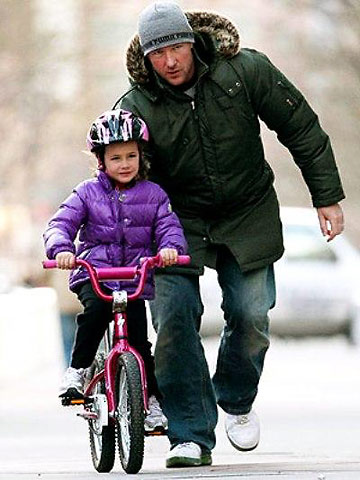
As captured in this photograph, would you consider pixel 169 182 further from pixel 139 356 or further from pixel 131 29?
pixel 131 29

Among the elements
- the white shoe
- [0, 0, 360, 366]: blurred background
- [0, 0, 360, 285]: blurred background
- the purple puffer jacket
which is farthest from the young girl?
[0, 0, 360, 285]: blurred background

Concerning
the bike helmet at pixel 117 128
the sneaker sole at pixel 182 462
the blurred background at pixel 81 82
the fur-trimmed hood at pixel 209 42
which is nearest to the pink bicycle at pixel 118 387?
the sneaker sole at pixel 182 462

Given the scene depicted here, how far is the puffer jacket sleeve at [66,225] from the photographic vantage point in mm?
8750

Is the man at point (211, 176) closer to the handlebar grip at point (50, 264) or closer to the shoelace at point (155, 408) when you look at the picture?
the shoelace at point (155, 408)

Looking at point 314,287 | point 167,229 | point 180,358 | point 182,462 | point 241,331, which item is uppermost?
point 314,287

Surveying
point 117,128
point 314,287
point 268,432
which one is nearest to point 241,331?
point 117,128

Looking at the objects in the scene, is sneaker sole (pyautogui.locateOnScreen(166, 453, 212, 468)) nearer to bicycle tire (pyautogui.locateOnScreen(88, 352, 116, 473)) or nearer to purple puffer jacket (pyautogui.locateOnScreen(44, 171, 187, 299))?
bicycle tire (pyautogui.locateOnScreen(88, 352, 116, 473))

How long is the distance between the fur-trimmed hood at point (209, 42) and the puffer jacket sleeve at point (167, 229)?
0.54 m

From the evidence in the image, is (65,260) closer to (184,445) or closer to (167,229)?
(167,229)

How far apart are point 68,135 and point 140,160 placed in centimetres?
4910

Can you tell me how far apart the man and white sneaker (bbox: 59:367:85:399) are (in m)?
0.36

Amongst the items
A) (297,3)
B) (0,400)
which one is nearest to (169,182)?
(0,400)

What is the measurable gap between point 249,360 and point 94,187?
1199 mm

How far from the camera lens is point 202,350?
9.48 meters
